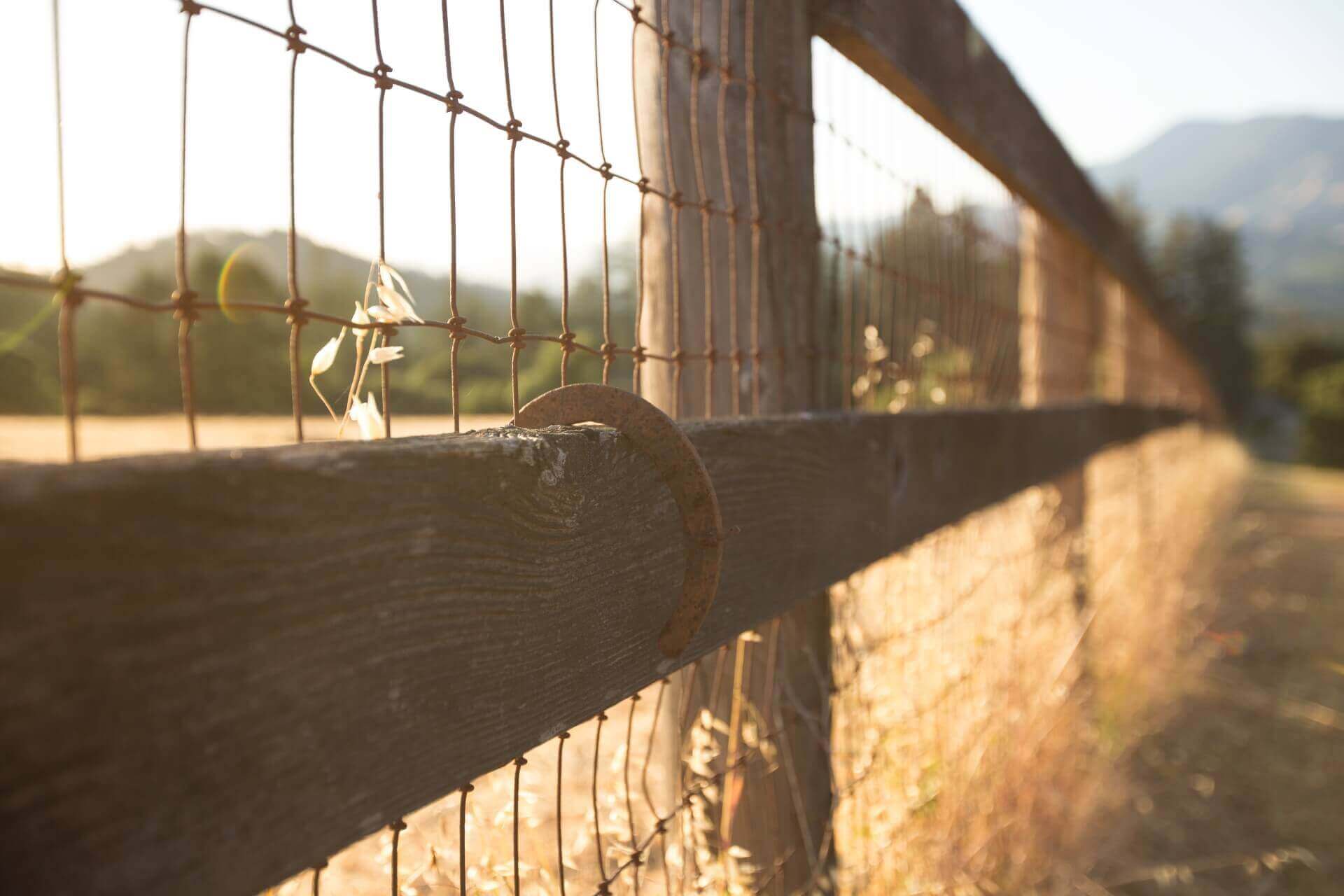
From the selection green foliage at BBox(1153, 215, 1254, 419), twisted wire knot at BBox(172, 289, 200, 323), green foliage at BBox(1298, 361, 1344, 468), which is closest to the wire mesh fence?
twisted wire knot at BBox(172, 289, 200, 323)

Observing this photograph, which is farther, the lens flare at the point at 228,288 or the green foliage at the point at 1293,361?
the green foliage at the point at 1293,361

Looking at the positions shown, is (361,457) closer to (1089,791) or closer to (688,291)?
(688,291)

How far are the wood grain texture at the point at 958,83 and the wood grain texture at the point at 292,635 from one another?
1087 millimetres

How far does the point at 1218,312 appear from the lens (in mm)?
43719

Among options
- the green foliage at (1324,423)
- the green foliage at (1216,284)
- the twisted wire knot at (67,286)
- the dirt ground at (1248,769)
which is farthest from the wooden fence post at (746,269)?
the green foliage at (1216,284)

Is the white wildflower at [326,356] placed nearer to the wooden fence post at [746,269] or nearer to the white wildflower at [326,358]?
the white wildflower at [326,358]

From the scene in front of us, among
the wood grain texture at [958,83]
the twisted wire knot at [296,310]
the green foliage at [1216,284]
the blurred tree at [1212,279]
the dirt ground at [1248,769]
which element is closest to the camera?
the twisted wire knot at [296,310]

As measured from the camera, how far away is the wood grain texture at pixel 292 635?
1.42ft

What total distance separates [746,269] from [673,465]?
2.25 feet

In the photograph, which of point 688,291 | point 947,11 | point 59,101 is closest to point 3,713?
point 59,101

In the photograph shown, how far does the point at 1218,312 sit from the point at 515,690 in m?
51.4

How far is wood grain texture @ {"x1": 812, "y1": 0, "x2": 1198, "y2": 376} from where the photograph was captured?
1600 mm

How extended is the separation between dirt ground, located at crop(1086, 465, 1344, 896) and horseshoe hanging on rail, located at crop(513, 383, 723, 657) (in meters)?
2.69

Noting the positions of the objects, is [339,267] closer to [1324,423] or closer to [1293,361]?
[1324,423]
